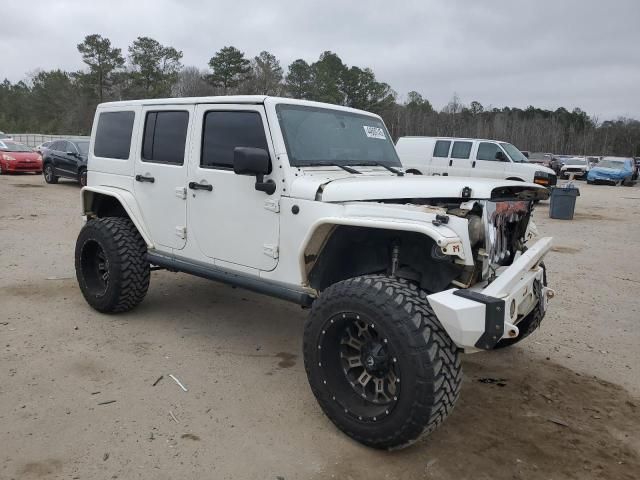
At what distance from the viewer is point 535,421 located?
11.2 feet

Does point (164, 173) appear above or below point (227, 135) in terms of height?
below

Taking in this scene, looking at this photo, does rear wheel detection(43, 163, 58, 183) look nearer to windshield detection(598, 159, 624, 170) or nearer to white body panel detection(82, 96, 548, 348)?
white body panel detection(82, 96, 548, 348)

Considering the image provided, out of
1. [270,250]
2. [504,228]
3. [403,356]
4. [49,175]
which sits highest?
[504,228]

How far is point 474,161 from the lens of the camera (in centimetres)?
1565

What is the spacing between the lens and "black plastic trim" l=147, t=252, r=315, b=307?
142 inches

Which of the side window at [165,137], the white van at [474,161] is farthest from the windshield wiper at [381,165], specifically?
the white van at [474,161]

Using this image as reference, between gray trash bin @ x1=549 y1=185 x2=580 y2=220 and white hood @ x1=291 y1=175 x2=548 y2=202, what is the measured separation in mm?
10506

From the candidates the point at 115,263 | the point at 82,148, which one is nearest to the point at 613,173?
the point at 82,148

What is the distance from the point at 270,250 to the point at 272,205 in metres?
0.32

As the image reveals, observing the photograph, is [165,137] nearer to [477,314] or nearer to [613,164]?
[477,314]

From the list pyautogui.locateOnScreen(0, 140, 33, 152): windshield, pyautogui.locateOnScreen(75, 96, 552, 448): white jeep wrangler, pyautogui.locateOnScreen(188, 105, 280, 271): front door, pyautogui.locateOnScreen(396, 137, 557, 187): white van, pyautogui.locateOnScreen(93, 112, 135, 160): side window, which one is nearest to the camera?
pyautogui.locateOnScreen(75, 96, 552, 448): white jeep wrangler

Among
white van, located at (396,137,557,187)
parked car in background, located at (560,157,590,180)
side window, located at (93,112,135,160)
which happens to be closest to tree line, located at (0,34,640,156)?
parked car in background, located at (560,157,590,180)

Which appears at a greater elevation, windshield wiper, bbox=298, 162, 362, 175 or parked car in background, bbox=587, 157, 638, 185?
parked car in background, bbox=587, 157, 638, 185

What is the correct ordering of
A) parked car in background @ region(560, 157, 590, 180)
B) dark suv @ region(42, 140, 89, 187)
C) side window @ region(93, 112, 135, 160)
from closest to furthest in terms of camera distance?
side window @ region(93, 112, 135, 160) < dark suv @ region(42, 140, 89, 187) < parked car in background @ region(560, 157, 590, 180)
